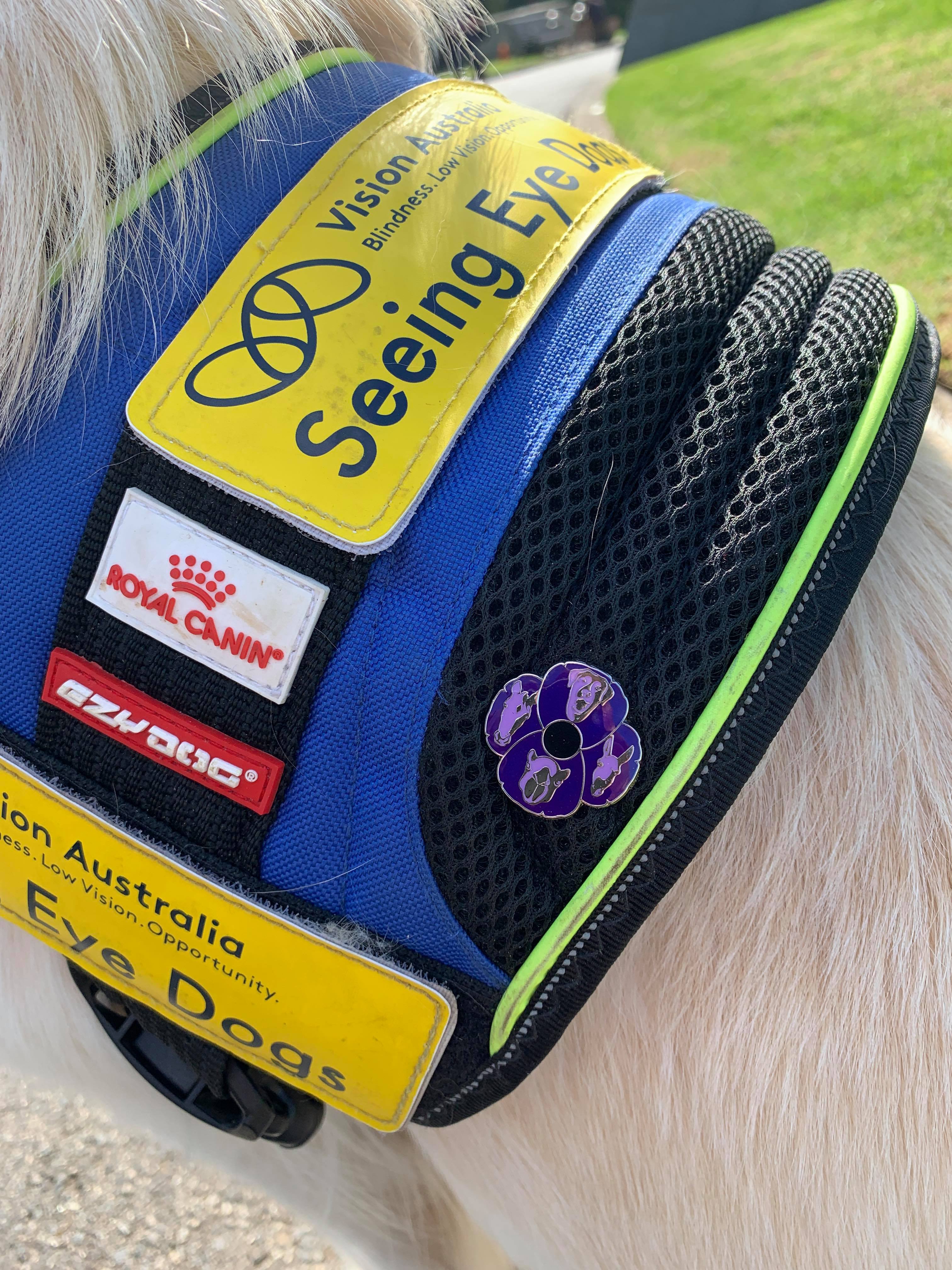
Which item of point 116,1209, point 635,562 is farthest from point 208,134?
point 116,1209

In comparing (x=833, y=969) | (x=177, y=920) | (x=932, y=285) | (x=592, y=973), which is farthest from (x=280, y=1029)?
(x=932, y=285)

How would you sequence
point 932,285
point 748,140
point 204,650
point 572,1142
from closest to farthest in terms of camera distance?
point 204,650
point 572,1142
point 932,285
point 748,140

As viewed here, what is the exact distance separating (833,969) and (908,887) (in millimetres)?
84

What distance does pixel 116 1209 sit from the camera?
147 cm

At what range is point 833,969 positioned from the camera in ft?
2.15

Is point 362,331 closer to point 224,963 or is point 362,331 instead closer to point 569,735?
point 569,735

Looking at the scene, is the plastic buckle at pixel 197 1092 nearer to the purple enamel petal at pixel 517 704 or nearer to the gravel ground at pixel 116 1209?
the purple enamel petal at pixel 517 704

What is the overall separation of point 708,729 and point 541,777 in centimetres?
12

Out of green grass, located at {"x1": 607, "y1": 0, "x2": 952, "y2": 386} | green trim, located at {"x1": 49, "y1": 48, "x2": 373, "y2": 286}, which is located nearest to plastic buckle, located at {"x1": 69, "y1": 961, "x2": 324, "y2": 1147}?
green trim, located at {"x1": 49, "y1": 48, "x2": 373, "y2": 286}

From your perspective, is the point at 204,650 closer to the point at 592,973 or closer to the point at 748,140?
the point at 592,973

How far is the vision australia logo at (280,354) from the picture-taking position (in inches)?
23.0

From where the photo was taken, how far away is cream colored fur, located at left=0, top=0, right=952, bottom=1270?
0.64m

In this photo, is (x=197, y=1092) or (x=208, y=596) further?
(x=197, y=1092)

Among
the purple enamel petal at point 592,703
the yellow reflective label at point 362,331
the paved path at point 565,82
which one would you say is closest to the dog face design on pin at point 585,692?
the purple enamel petal at point 592,703
